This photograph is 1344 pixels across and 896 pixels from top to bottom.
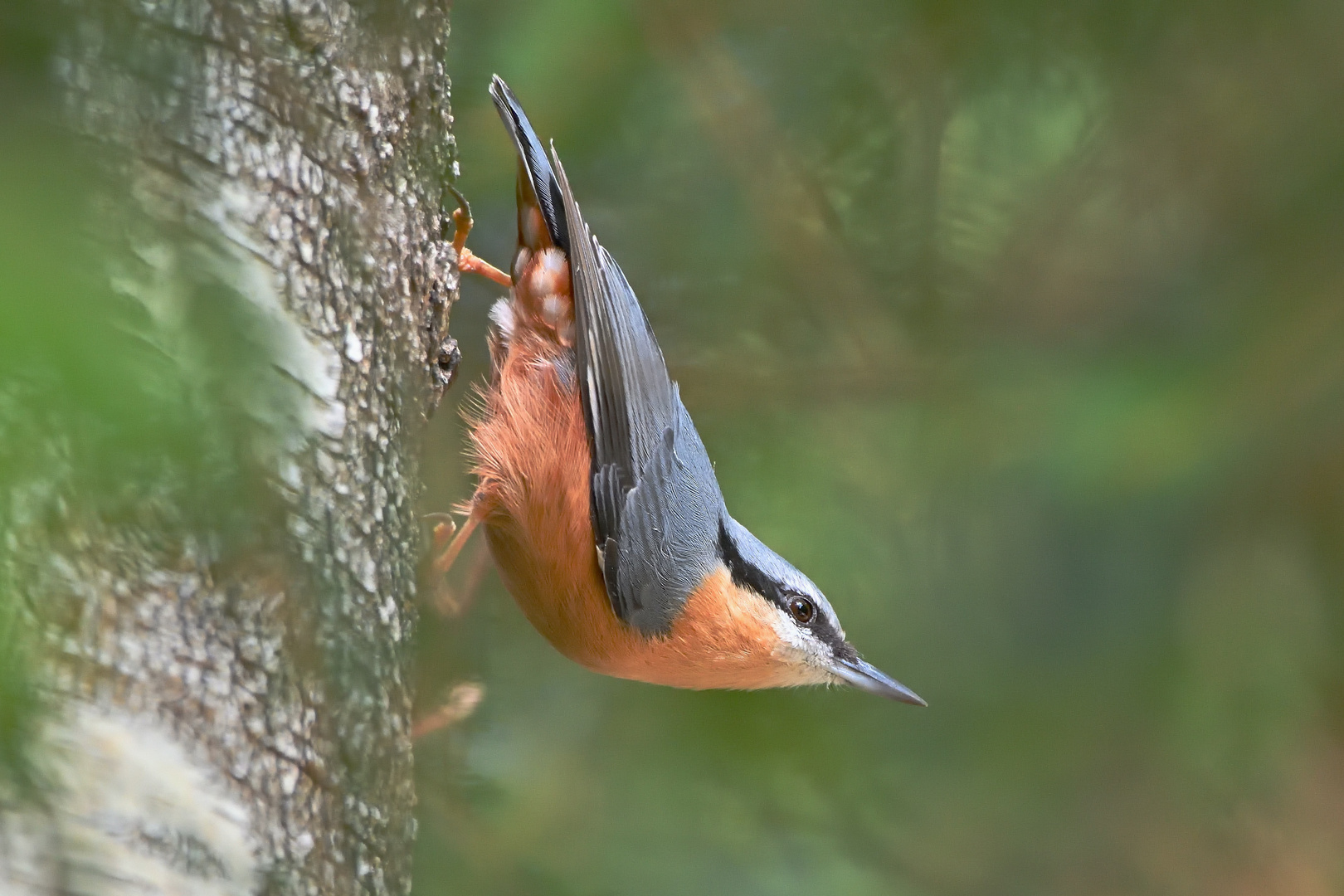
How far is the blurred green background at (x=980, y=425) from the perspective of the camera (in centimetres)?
324

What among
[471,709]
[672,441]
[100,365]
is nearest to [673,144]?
[672,441]

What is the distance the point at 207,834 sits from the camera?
127 centimetres

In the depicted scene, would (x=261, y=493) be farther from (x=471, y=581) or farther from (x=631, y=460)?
(x=471, y=581)

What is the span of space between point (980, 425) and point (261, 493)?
126 inches

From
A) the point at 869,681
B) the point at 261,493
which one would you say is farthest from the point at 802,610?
the point at 261,493

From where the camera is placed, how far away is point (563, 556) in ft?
9.18

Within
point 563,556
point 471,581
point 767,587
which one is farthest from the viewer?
point 471,581

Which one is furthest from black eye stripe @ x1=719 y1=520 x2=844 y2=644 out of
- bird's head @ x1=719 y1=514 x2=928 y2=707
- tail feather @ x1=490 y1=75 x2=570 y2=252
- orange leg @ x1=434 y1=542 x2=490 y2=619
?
tail feather @ x1=490 y1=75 x2=570 y2=252

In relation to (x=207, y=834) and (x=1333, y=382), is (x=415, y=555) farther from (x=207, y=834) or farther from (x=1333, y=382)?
(x=1333, y=382)

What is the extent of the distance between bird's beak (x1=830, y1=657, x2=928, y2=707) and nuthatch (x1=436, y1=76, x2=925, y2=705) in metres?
0.13

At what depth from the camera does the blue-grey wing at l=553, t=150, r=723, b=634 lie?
9.16 feet

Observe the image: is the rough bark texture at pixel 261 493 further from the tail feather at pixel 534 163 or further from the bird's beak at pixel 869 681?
the bird's beak at pixel 869 681

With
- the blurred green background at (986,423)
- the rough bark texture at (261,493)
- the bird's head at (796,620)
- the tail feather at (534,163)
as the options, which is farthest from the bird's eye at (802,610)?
the rough bark texture at (261,493)

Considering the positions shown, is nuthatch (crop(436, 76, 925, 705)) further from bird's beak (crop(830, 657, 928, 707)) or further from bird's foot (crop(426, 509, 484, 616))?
bird's beak (crop(830, 657, 928, 707))
